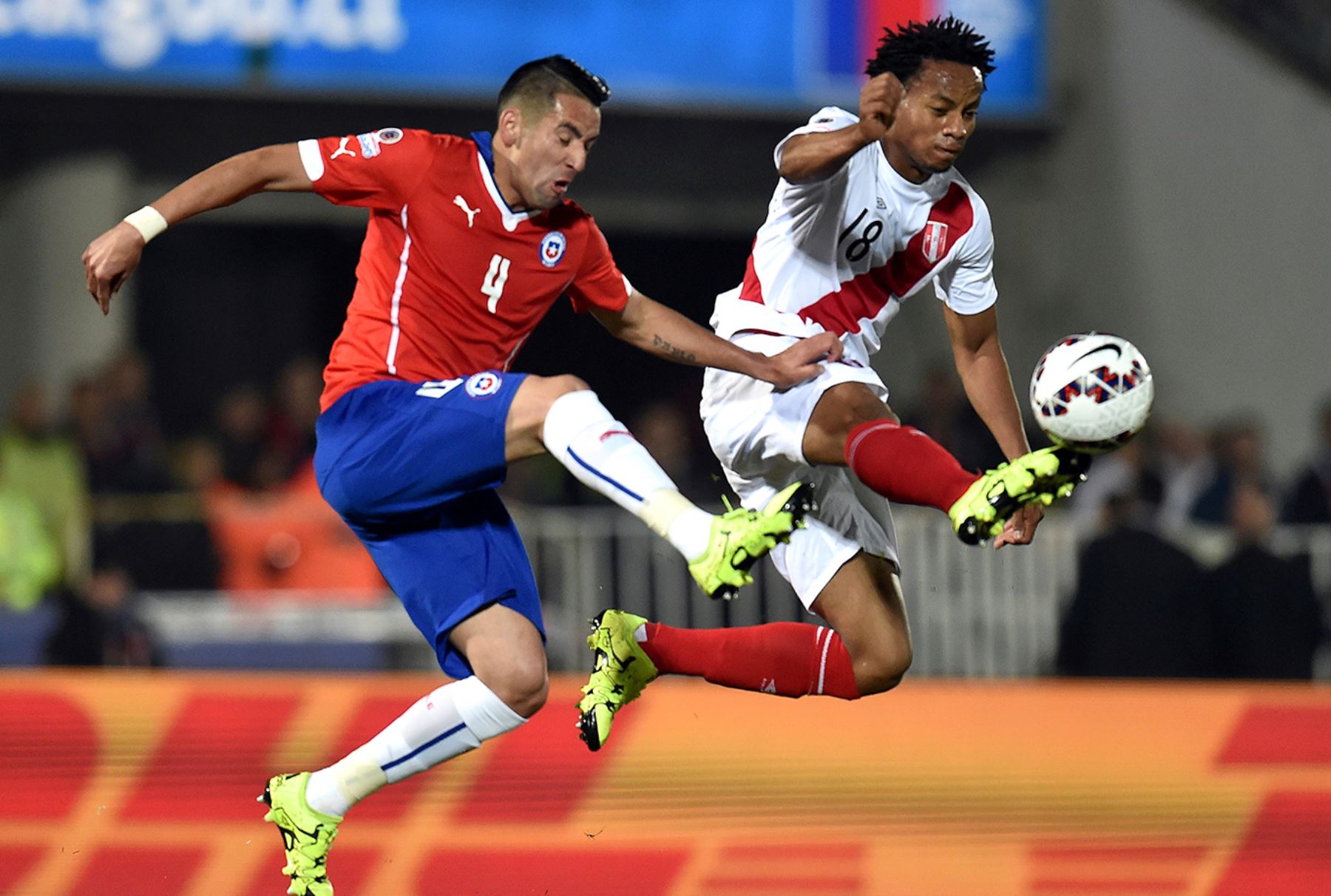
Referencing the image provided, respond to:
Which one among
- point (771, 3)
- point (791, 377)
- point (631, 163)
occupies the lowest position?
point (791, 377)

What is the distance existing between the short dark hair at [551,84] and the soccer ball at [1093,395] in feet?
4.52

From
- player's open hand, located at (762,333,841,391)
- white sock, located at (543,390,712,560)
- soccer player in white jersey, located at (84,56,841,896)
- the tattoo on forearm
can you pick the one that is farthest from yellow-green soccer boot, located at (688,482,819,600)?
the tattoo on forearm

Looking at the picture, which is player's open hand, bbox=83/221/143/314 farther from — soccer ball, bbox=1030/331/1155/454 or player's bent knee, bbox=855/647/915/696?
player's bent knee, bbox=855/647/915/696

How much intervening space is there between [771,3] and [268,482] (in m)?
5.01

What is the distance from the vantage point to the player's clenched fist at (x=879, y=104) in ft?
15.7

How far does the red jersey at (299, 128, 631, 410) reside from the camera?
5.05 metres

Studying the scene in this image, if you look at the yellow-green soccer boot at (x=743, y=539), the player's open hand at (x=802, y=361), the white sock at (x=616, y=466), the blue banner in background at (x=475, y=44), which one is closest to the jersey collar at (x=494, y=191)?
the white sock at (x=616, y=466)

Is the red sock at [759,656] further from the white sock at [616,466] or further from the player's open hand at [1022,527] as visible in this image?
the white sock at [616,466]

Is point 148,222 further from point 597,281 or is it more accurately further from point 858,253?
point 858,253

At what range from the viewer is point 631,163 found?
15.0 meters

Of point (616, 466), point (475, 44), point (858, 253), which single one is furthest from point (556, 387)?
point (475, 44)

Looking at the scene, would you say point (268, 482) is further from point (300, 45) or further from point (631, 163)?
point (631, 163)

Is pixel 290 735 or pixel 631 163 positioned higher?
pixel 631 163

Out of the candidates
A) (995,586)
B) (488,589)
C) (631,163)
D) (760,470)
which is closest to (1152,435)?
(995,586)
